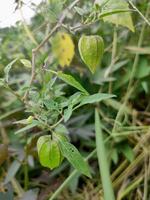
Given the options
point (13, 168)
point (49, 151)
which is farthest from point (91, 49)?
point (13, 168)

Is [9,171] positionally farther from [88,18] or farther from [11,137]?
[88,18]

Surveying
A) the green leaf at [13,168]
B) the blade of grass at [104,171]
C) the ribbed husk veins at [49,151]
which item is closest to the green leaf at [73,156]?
the ribbed husk veins at [49,151]

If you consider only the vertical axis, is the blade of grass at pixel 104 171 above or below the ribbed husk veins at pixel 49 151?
below

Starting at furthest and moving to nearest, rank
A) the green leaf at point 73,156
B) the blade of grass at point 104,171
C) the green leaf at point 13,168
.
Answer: the green leaf at point 13,168, the blade of grass at point 104,171, the green leaf at point 73,156

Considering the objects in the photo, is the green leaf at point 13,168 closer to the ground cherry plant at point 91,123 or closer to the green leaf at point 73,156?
the ground cherry plant at point 91,123

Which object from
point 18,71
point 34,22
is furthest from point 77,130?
point 34,22

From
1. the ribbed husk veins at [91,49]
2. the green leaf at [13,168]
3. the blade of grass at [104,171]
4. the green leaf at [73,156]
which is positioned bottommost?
the green leaf at [13,168]

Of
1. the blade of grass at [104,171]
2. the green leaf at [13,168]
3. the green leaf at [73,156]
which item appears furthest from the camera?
the green leaf at [13,168]
